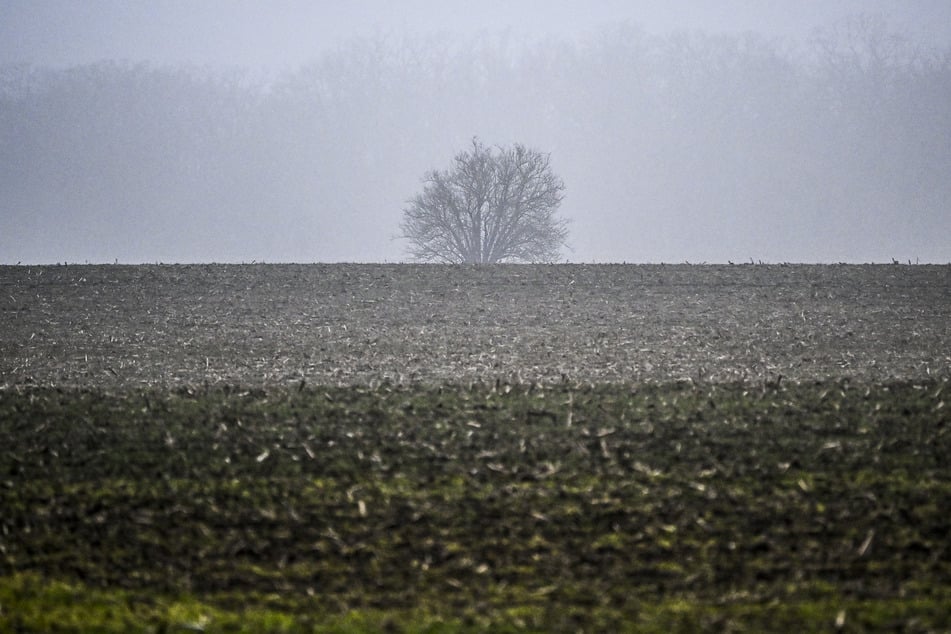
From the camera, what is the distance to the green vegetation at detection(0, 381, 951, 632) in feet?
19.2

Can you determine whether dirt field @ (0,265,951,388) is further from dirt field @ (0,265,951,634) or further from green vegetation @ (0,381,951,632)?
green vegetation @ (0,381,951,632)

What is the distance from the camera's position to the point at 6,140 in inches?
2955

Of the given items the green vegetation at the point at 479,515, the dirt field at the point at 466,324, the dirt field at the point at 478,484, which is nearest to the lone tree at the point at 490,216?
the dirt field at the point at 466,324

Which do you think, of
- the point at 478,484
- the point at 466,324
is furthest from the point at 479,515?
the point at 466,324

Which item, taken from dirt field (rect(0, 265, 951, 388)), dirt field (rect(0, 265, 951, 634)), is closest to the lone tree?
dirt field (rect(0, 265, 951, 388))

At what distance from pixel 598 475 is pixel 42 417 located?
6211 millimetres

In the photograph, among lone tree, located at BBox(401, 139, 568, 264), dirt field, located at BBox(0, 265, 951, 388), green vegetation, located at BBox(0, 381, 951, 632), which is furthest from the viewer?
lone tree, located at BBox(401, 139, 568, 264)

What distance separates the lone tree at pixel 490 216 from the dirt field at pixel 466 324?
74.4 feet

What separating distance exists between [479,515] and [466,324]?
34.3 ft

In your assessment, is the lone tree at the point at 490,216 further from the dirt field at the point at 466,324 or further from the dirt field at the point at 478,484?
the dirt field at the point at 478,484

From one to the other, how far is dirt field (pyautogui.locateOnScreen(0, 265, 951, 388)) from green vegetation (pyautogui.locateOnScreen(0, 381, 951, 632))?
9.15ft

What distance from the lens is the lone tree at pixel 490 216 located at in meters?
45.6

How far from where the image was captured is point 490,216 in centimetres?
4650

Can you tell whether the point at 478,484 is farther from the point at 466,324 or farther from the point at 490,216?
the point at 490,216
